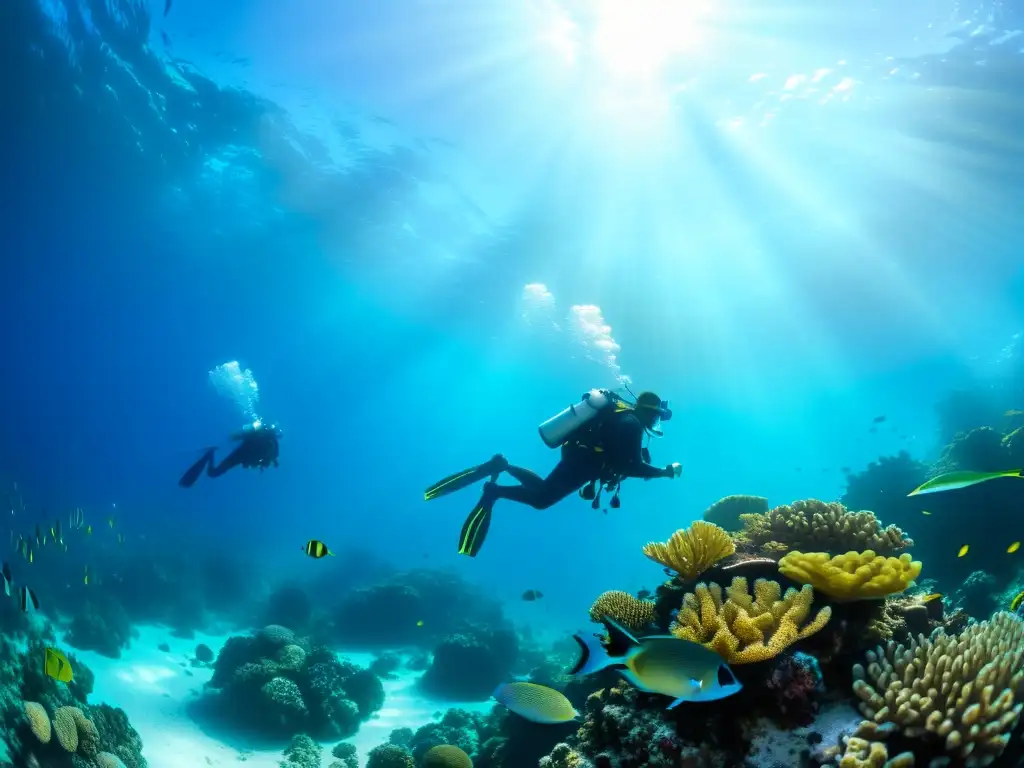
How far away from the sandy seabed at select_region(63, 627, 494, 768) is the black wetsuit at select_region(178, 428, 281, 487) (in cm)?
474

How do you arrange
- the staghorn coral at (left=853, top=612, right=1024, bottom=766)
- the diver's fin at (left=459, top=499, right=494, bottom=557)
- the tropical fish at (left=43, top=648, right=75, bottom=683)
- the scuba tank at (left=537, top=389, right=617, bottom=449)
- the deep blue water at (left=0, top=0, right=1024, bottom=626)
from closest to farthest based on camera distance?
the staghorn coral at (left=853, top=612, right=1024, bottom=766), the tropical fish at (left=43, top=648, right=75, bottom=683), the scuba tank at (left=537, top=389, right=617, bottom=449), the diver's fin at (left=459, top=499, right=494, bottom=557), the deep blue water at (left=0, top=0, right=1024, bottom=626)

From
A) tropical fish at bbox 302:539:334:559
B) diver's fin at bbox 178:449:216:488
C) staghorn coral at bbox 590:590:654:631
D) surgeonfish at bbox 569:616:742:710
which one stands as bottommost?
surgeonfish at bbox 569:616:742:710

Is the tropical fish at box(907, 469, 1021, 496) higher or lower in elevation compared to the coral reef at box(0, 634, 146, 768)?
lower

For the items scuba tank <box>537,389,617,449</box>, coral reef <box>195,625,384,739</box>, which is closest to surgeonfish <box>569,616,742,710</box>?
scuba tank <box>537,389,617,449</box>

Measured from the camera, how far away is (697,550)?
4703mm

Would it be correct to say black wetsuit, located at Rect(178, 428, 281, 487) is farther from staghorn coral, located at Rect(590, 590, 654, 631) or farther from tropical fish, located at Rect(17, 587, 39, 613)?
staghorn coral, located at Rect(590, 590, 654, 631)

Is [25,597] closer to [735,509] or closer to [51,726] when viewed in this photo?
[51,726]

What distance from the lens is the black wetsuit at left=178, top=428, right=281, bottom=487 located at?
1241 cm

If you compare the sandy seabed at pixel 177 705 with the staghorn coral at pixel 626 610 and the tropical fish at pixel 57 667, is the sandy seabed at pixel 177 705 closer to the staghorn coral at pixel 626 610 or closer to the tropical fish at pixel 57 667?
the tropical fish at pixel 57 667

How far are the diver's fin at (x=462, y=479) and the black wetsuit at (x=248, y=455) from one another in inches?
236

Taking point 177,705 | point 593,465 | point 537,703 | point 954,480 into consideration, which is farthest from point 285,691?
point 954,480

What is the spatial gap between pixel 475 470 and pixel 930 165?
83.0ft

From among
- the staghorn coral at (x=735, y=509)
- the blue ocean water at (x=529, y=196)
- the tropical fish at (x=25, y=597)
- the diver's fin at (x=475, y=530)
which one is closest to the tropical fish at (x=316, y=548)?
the diver's fin at (x=475, y=530)

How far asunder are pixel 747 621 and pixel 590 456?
4.25 m
